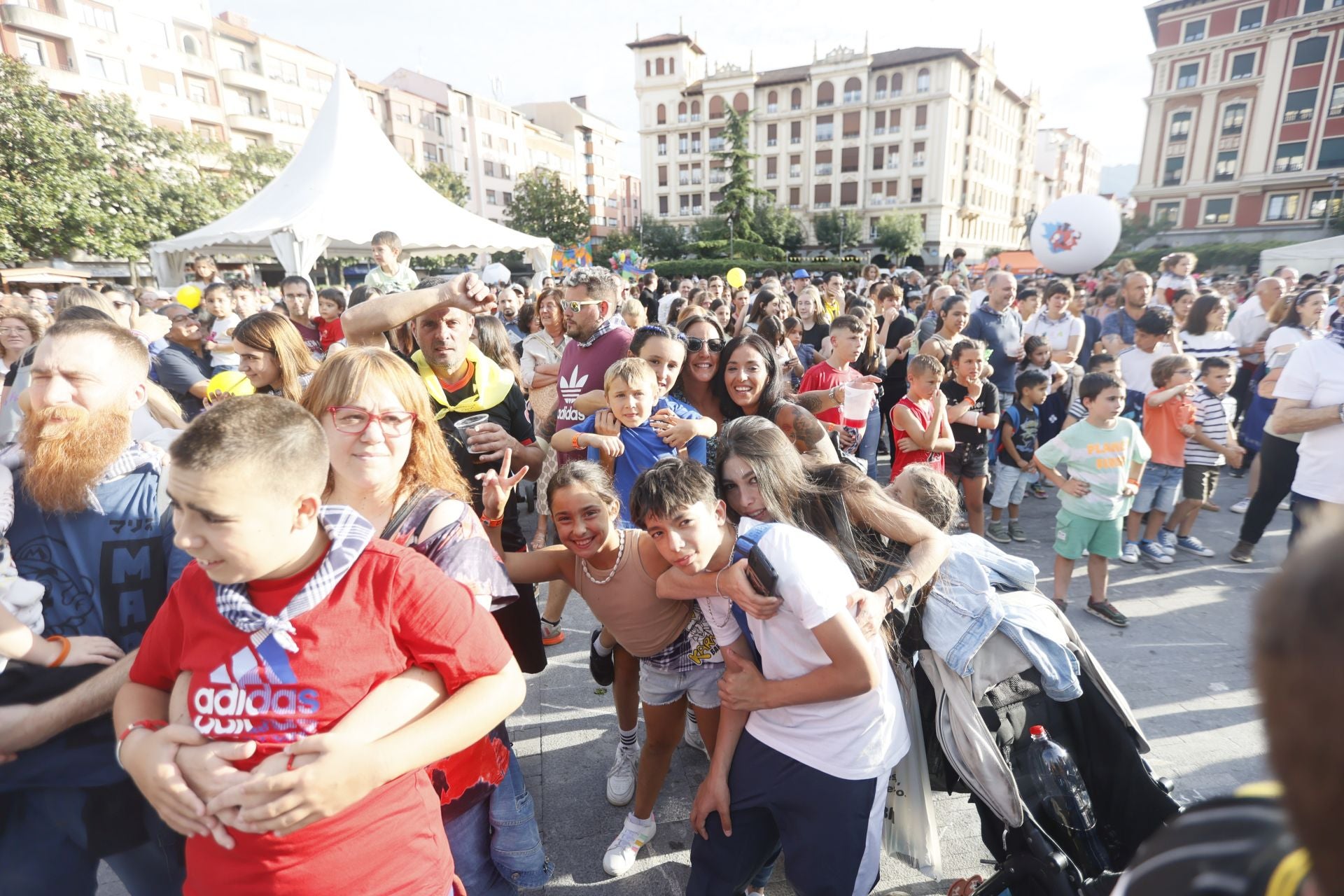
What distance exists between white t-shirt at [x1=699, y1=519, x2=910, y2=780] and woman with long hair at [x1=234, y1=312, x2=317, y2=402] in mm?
2176

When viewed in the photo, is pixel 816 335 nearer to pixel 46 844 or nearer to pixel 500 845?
pixel 500 845

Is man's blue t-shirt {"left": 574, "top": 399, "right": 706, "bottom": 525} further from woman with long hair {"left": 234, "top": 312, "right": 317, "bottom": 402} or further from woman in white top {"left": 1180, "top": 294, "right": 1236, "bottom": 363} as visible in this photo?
woman in white top {"left": 1180, "top": 294, "right": 1236, "bottom": 363}

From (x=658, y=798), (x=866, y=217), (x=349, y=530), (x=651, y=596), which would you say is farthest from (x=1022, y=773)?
(x=866, y=217)

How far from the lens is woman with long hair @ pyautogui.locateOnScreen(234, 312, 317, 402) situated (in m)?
2.70

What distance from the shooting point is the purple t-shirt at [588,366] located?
384 cm

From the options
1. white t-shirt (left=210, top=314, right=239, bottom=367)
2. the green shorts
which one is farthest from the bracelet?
the green shorts

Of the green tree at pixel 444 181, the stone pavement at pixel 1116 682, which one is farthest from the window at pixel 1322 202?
the green tree at pixel 444 181

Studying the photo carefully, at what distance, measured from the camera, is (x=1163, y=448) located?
481 centimetres

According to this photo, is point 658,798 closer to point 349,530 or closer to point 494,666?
point 494,666

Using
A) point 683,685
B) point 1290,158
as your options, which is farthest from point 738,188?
point 683,685

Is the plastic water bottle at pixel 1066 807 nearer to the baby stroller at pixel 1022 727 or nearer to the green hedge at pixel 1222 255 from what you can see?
the baby stroller at pixel 1022 727

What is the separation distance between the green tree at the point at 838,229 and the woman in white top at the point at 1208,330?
44849 millimetres

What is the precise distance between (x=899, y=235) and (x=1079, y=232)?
3121 centimetres

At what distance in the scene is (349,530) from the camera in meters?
1.25
